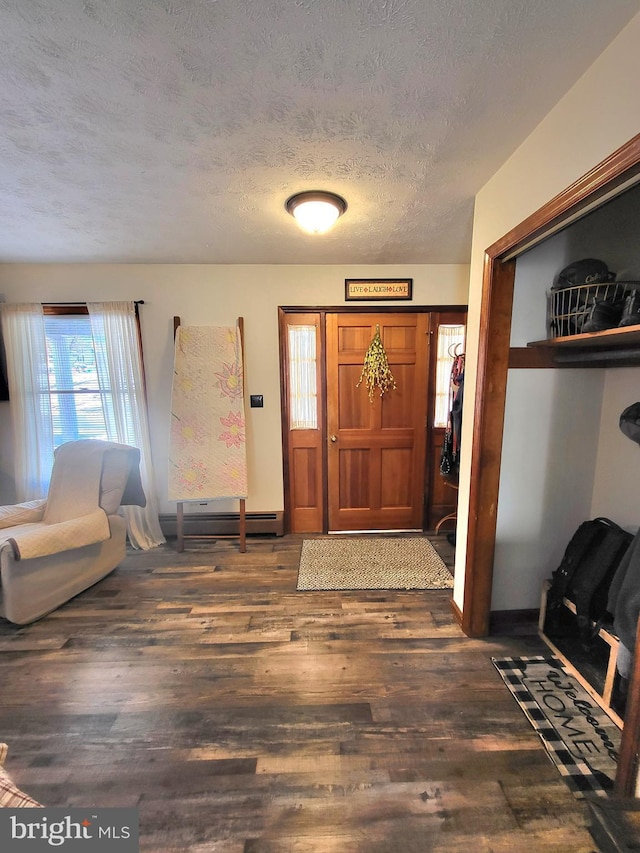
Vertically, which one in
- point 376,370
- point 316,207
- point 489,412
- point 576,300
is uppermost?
point 316,207

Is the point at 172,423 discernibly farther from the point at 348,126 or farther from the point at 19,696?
the point at 348,126

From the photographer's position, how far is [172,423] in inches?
108

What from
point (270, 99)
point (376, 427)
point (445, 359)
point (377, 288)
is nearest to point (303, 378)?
point (376, 427)

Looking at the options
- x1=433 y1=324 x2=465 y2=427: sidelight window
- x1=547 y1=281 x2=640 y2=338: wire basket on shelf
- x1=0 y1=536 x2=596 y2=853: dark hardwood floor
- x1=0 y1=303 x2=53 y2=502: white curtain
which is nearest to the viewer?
x1=0 y1=536 x2=596 y2=853: dark hardwood floor

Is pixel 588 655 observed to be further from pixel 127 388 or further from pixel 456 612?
pixel 127 388

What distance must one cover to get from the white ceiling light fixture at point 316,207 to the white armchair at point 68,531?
79.6 inches

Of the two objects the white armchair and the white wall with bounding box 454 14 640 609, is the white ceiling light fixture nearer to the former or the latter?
the white wall with bounding box 454 14 640 609

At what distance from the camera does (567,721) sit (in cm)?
138

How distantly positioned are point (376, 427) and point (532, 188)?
1.99 meters

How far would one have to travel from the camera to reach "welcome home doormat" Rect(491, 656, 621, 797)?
1.18 m

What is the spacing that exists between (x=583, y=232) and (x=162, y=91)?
1906mm

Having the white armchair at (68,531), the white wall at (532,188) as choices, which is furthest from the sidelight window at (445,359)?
the white armchair at (68,531)

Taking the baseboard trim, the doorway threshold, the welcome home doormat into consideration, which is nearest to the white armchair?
the doorway threshold

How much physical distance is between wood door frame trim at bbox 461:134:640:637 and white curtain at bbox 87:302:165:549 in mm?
2637
